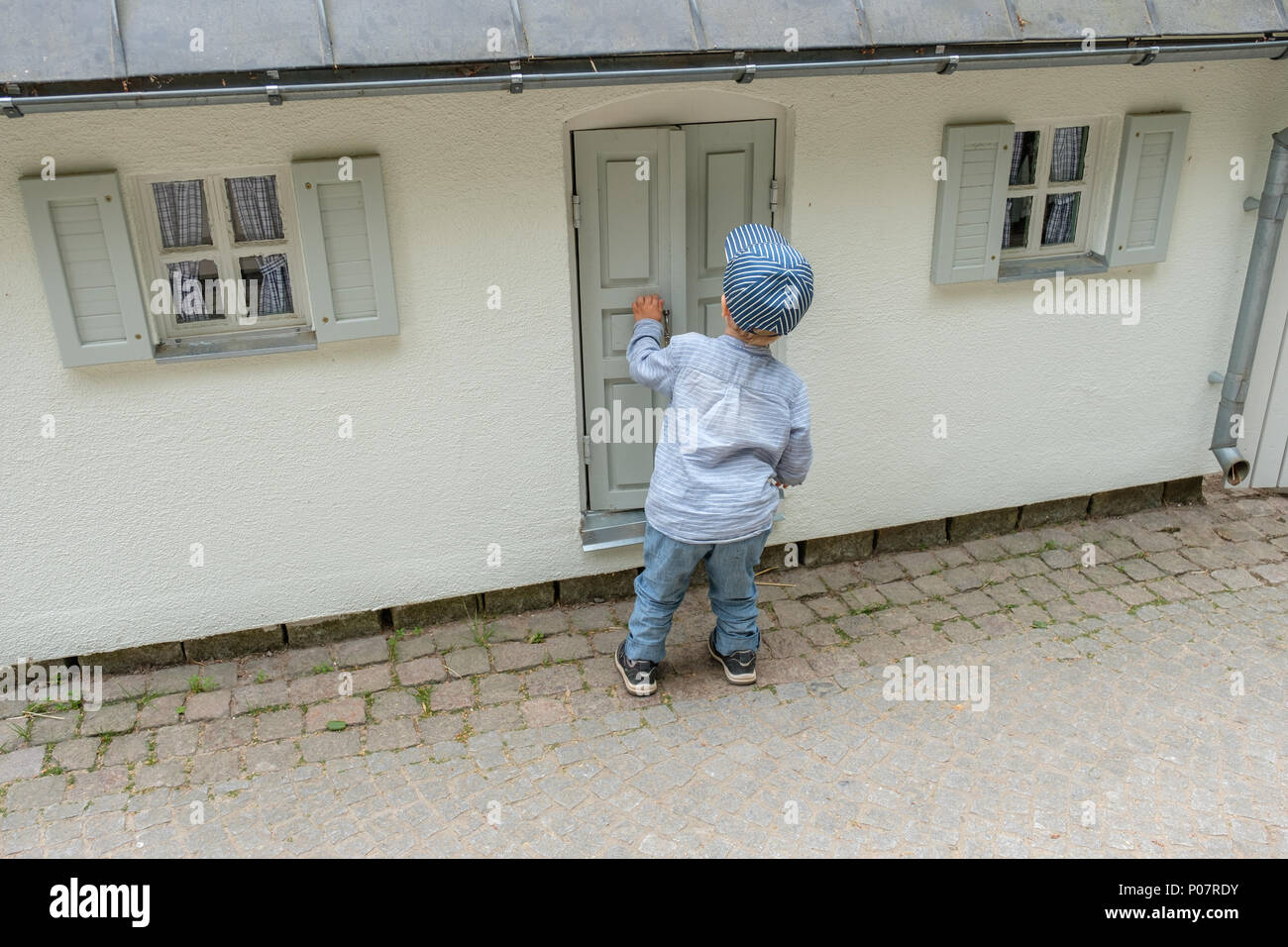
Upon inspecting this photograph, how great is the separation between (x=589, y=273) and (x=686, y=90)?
3.23ft

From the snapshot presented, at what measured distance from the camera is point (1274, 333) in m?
6.52

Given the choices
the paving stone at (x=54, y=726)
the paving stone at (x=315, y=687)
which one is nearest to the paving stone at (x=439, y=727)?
the paving stone at (x=315, y=687)

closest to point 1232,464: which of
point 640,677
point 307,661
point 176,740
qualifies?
point 640,677

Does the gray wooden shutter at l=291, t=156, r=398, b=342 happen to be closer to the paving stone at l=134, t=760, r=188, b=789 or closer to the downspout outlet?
the paving stone at l=134, t=760, r=188, b=789

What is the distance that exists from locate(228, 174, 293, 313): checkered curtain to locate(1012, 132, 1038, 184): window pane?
3.81 meters

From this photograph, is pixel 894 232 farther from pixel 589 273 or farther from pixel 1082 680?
pixel 1082 680

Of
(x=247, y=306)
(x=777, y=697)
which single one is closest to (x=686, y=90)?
(x=247, y=306)

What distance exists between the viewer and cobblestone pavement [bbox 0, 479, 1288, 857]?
14.2ft

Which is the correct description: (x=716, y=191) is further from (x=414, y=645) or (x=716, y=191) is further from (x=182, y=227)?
(x=414, y=645)

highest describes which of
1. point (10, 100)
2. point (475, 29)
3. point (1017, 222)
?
point (475, 29)

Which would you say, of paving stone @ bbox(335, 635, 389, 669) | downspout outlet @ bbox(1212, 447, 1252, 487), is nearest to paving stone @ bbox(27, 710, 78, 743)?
paving stone @ bbox(335, 635, 389, 669)

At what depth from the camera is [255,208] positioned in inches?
189

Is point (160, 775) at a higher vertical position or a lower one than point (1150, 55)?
lower

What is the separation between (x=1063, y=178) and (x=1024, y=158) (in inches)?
12.8
